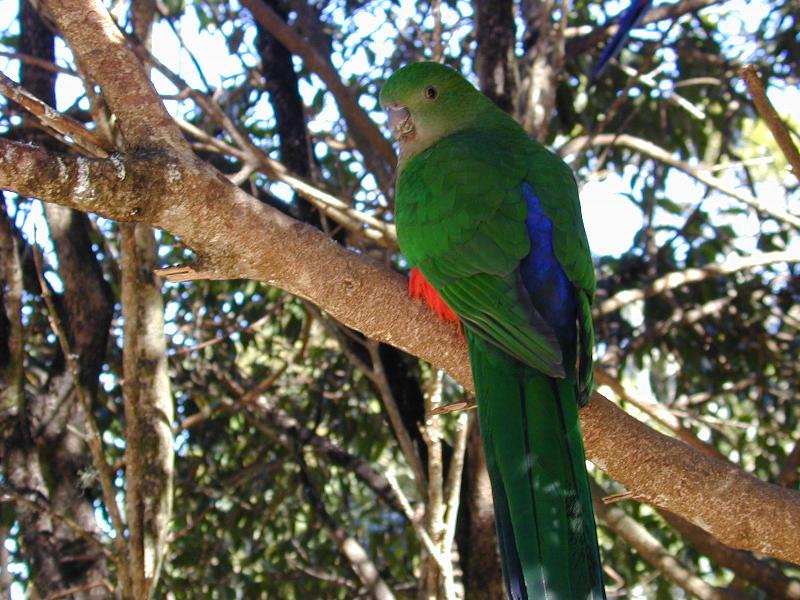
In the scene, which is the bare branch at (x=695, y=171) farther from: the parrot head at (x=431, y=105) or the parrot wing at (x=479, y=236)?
the parrot wing at (x=479, y=236)

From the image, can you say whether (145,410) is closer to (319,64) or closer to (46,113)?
(46,113)

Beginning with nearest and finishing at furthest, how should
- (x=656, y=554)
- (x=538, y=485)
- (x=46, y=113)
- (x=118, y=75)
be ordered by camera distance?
(x=538, y=485)
(x=46, y=113)
(x=118, y=75)
(x=656, y=554)

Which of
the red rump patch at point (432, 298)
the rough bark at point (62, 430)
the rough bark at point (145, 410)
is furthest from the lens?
the rough bark at point (62, 430)

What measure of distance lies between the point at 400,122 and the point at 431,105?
0.13m

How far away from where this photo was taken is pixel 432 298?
2.59 metres

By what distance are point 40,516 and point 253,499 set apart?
151 centimetres

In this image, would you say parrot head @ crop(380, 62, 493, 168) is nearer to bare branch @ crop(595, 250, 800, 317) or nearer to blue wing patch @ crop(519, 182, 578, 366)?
blue wing patch @ crop(519, 182, 578, 366)

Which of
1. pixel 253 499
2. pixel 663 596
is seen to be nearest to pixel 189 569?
pixel 253 499

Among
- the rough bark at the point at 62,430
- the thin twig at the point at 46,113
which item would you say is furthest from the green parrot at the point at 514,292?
the rough bark at the point at 62,430

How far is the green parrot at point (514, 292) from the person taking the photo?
78.4 inches

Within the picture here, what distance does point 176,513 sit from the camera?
463cm

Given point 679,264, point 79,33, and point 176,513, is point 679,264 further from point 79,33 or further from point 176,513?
point 79,33

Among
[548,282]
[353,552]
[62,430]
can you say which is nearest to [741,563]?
[353,552]

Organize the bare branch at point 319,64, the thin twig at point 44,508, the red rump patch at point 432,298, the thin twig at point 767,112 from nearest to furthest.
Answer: the thin twig at point 767,112
the red rump patch at point 432,298
the thin twig at point 44,508
the bare branch at point 319,64
